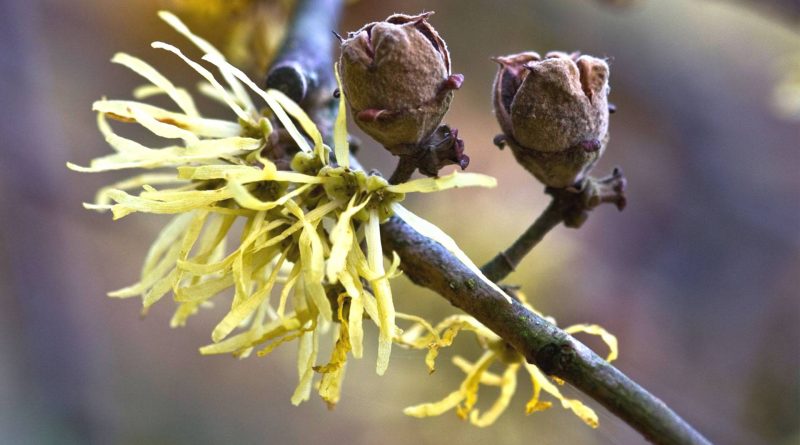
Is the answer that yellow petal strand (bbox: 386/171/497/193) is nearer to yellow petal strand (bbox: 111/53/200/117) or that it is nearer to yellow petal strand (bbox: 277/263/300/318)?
yellow petal strand (bbox: 277/263/300/318)

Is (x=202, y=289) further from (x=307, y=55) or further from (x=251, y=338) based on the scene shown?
(x=307, y=55)

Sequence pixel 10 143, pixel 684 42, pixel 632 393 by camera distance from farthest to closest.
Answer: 1. pixel 684 42
2. pixel 10 143
3. pixel 632 393

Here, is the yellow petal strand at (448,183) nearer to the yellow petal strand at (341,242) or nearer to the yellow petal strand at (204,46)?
the yellow petal strand at (341,242)

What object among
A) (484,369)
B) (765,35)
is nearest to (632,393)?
(484,369)

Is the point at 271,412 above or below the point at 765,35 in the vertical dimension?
below

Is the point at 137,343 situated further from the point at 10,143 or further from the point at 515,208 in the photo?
the point at 515,208

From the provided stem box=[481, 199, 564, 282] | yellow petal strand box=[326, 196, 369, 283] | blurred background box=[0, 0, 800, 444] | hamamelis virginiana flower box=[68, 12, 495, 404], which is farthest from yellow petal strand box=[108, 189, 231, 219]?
blurred background box=[0, 0, 800, 444]

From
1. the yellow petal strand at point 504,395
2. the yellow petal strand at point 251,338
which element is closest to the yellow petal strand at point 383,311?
the yellow petal strand at point 251,338
